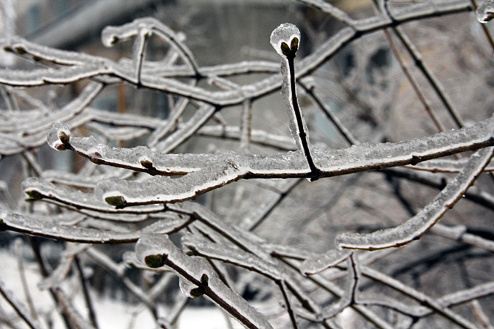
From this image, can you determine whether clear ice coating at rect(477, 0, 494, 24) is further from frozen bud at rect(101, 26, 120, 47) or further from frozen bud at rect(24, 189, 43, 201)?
frozen bud at rect(101, 26, 120, 47)

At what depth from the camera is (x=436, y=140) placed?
103 cm

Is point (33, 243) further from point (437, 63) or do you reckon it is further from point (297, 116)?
point (437, 63)

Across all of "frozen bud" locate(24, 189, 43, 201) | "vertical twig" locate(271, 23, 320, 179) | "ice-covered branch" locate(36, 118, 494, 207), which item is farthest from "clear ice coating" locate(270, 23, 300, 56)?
"frozen bud" locate(24, 189, 43, 201)

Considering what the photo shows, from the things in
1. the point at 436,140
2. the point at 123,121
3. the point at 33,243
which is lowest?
the point at 33,243

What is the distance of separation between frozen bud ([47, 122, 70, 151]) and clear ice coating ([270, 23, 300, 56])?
1.20 ft

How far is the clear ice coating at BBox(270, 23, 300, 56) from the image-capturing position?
906 millimetres

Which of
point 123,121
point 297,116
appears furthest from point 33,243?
point 297,116

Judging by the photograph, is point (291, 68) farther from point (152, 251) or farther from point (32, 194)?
point (32, 194)

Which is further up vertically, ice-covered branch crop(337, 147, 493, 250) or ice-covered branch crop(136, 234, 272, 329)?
ice-covered branch crop(337, 147, 493, 250)

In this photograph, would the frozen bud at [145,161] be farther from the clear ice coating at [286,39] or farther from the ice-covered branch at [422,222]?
the ice-covered branch at [422,222]

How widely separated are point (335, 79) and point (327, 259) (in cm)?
558

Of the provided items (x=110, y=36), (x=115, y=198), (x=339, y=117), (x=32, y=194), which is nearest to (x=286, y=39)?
(x=115, y=198)

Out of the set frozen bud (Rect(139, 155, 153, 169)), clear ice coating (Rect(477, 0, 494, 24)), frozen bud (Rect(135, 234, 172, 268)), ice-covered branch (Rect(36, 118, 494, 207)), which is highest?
clear ice coating (Rect(477, 0, 494, 24))

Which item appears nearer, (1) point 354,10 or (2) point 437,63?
(2) point 437,63
